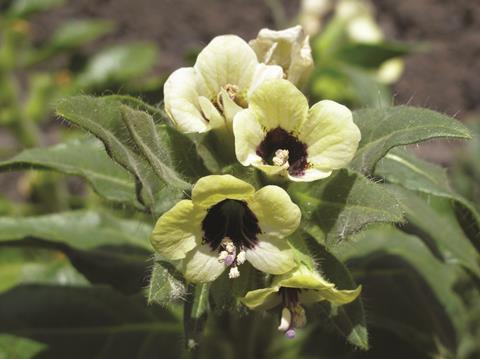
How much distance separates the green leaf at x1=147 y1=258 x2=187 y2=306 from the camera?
1067mm

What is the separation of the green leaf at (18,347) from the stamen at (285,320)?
71 cm

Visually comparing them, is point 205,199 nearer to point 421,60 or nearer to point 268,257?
point 268,257

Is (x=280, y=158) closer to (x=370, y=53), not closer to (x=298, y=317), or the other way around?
(x=298, y=317)

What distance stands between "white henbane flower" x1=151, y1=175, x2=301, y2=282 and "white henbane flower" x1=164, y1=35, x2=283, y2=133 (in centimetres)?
14

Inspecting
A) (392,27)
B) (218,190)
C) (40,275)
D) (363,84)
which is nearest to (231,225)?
(218,190)

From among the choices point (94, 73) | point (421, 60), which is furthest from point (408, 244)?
point (421, 60)

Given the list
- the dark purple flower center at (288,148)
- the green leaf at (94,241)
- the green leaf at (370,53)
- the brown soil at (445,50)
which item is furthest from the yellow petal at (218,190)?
the brown soil at (445,50)

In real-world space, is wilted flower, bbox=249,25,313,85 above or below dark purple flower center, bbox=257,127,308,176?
above

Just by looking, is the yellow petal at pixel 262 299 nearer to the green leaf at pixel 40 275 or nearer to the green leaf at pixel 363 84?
the green leaf at pixel 40 275

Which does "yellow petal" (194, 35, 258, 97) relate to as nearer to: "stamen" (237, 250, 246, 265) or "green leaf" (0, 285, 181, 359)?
"stamen" (237, 250, 246, 265)

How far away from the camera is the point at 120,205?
1.40 m

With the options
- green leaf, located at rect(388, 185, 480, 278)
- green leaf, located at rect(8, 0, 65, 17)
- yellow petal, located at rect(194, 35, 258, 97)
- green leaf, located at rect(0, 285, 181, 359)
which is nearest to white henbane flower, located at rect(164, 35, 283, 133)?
yellow petal, located at rect(194, 35, 258, 97)

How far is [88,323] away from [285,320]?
0.73 meters

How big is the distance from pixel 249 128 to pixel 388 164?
0.35m
